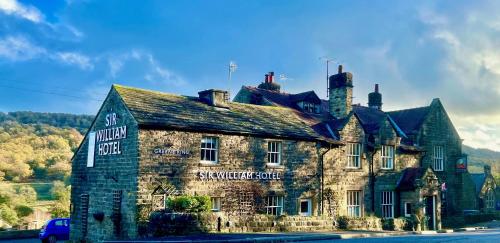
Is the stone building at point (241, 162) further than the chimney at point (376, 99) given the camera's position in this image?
No

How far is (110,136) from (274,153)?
29.2 ft

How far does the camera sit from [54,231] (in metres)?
30.3

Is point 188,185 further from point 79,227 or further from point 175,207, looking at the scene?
point 79,227

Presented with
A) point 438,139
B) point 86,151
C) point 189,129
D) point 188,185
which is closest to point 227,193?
point 188,185

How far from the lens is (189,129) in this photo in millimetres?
24422

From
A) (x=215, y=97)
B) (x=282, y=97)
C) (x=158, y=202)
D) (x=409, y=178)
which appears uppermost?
(x=282, y=97)

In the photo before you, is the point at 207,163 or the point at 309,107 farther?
the point at 309,107

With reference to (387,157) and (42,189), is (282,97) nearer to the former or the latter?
(387,157)

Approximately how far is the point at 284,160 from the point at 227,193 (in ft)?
14.0

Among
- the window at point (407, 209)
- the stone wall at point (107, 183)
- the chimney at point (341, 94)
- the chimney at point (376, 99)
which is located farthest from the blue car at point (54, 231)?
the chimney at point (376, 99)

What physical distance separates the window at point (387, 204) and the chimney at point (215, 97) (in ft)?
40.3

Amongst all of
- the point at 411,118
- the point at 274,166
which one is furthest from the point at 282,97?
the point at 274,166

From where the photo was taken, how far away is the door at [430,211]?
3231 centimetres

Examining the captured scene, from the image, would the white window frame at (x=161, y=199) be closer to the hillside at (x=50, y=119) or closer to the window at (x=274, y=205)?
the window at (x=274, y=205)
